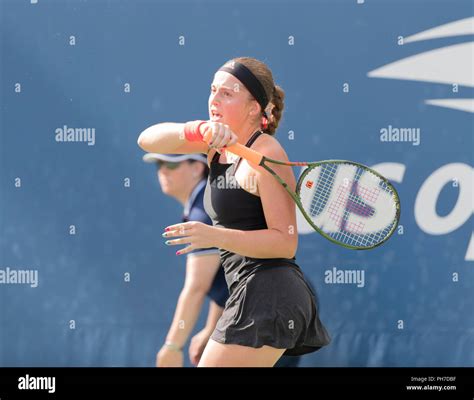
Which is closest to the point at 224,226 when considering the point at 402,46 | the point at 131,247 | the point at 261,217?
the point at 261,217

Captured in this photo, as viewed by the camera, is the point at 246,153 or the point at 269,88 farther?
A: the point at 269,88

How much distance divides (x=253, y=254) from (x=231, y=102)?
2.04 ft

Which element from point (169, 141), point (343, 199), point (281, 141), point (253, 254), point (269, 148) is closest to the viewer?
point (253, 254)

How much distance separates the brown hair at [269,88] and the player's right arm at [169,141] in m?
0.28

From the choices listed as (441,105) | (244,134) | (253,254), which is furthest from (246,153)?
(441,105)

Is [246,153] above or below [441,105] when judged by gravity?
below

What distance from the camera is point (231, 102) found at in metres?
3.61

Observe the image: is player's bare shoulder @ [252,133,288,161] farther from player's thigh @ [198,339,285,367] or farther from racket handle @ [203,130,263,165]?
player's thigh @ [198,339,285,367]

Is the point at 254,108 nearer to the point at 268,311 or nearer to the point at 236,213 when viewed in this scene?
the point at 236,213

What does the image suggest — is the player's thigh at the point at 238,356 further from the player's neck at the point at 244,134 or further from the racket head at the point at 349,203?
the player's neck at the point at 244,134

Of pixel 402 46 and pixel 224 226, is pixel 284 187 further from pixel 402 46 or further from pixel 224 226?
pixel 402 46

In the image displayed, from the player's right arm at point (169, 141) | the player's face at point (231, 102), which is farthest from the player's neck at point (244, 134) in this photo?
the player's right arm at point (169, 141)

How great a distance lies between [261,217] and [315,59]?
2093 mm

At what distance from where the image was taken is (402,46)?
17.6ft
